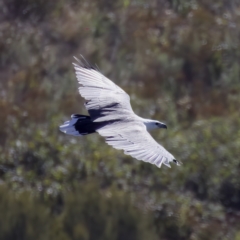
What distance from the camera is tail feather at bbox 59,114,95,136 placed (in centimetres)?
573

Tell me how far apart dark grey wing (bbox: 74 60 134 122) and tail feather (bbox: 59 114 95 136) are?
57 millimetres

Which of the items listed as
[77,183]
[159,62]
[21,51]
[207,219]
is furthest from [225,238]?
[21,51]

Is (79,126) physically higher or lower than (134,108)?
lower

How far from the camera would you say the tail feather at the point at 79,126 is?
18.8 feet

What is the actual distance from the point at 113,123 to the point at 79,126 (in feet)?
0.98

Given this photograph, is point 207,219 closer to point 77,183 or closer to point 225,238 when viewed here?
point 225,238

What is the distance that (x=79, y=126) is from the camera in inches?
228

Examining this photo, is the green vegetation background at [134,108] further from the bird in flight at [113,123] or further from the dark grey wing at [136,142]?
the dark grey wing at [136,142]

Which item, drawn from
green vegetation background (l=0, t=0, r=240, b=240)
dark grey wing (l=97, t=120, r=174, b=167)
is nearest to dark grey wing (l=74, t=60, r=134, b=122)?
dark grey wing (l=97, t=120, r=174, b=167)

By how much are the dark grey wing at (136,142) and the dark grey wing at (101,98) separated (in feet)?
0.80

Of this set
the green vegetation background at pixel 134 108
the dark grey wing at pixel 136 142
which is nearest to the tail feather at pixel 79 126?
the dark grey wing at pixel 136 142

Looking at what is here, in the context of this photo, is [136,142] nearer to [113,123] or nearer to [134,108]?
[113,123]

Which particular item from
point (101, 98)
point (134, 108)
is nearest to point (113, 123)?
point (101, 98)

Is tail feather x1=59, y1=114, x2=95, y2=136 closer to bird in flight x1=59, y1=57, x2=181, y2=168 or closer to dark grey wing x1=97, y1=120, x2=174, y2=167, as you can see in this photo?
bird in flight x1=59, y1=57, x2=181, y2=168
